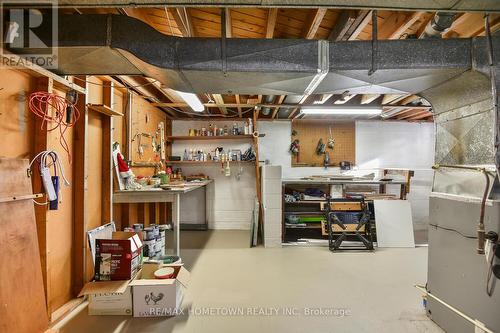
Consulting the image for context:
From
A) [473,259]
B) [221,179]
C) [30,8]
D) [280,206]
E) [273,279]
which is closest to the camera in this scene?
[30,8]

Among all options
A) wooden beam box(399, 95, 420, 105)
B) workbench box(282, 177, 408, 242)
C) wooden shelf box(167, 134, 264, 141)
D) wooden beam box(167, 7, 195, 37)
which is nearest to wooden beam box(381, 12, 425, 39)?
wooden beam box(167, 7, 195, 37)

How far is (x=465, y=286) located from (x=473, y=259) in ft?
0.73

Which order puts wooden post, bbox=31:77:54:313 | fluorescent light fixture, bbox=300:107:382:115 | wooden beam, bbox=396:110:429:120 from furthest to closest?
1. wooden beam, bbox=396:110:429:120
2. fluorescent light fixture, bbox=300:107:382:115
3. wooden post, bbox=31:77:54:313

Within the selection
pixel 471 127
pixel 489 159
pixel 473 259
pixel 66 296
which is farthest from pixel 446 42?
pixel 66 296

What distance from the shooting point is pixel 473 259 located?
69.7 inches

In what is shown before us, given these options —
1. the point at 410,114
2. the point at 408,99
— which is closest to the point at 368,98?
the point at 408,99

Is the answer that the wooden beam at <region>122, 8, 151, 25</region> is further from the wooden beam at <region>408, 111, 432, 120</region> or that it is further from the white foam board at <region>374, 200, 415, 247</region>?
the wooden beam at <region>408, 111, 432, 120</region>

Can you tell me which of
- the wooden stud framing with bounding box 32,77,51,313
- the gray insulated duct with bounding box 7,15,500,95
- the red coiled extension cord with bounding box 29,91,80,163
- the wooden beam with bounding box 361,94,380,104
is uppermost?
the wooden beam with bounding box 361,94,380,104

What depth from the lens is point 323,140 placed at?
557 centimetres

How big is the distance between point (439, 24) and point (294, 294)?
2.59 metres

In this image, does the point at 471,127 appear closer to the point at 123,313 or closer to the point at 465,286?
the point at 465,286

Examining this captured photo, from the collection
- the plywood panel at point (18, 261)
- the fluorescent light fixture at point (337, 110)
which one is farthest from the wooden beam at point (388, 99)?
the plywood panel at point (18, 261)

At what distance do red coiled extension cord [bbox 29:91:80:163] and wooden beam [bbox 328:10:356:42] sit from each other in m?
2.38

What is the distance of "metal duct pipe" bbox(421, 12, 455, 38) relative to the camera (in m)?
1.77
